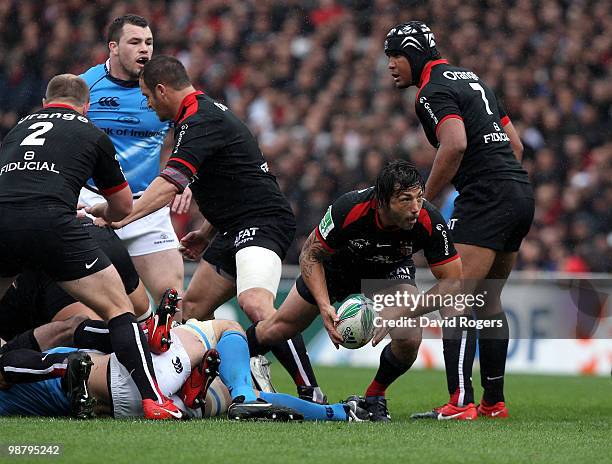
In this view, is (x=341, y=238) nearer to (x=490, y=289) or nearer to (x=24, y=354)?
(x=490, y=289)

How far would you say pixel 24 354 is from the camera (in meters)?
6.47

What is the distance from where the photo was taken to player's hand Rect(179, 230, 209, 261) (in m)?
8.28

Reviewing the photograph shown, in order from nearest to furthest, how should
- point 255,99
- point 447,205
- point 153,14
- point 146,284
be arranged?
point 146,284, point 447,205, point 255,99, point 153,14

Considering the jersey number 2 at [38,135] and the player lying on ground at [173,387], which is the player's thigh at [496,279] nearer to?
the player lying on ground at [173,387]

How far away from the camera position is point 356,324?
6566mm

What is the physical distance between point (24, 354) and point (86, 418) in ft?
1.71

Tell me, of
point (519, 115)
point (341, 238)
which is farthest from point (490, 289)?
point (519, 115)

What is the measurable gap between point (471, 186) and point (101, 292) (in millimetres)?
2606

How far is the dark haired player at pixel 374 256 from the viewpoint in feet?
21.3

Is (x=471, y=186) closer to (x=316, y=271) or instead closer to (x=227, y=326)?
(x=316, y=271)

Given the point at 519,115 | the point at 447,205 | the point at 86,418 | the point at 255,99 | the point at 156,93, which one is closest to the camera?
the point at 86,418

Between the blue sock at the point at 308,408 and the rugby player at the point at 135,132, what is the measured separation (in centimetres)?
228

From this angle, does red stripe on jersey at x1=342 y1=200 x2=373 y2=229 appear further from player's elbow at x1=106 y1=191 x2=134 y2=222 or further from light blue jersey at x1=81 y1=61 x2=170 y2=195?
light blue jersey at x1=81 y1=61 x2=170 y2=195

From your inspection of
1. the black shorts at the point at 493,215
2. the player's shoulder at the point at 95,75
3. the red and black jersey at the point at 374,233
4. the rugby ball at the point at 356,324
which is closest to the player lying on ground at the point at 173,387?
the rugby ball at the point at 356,324
